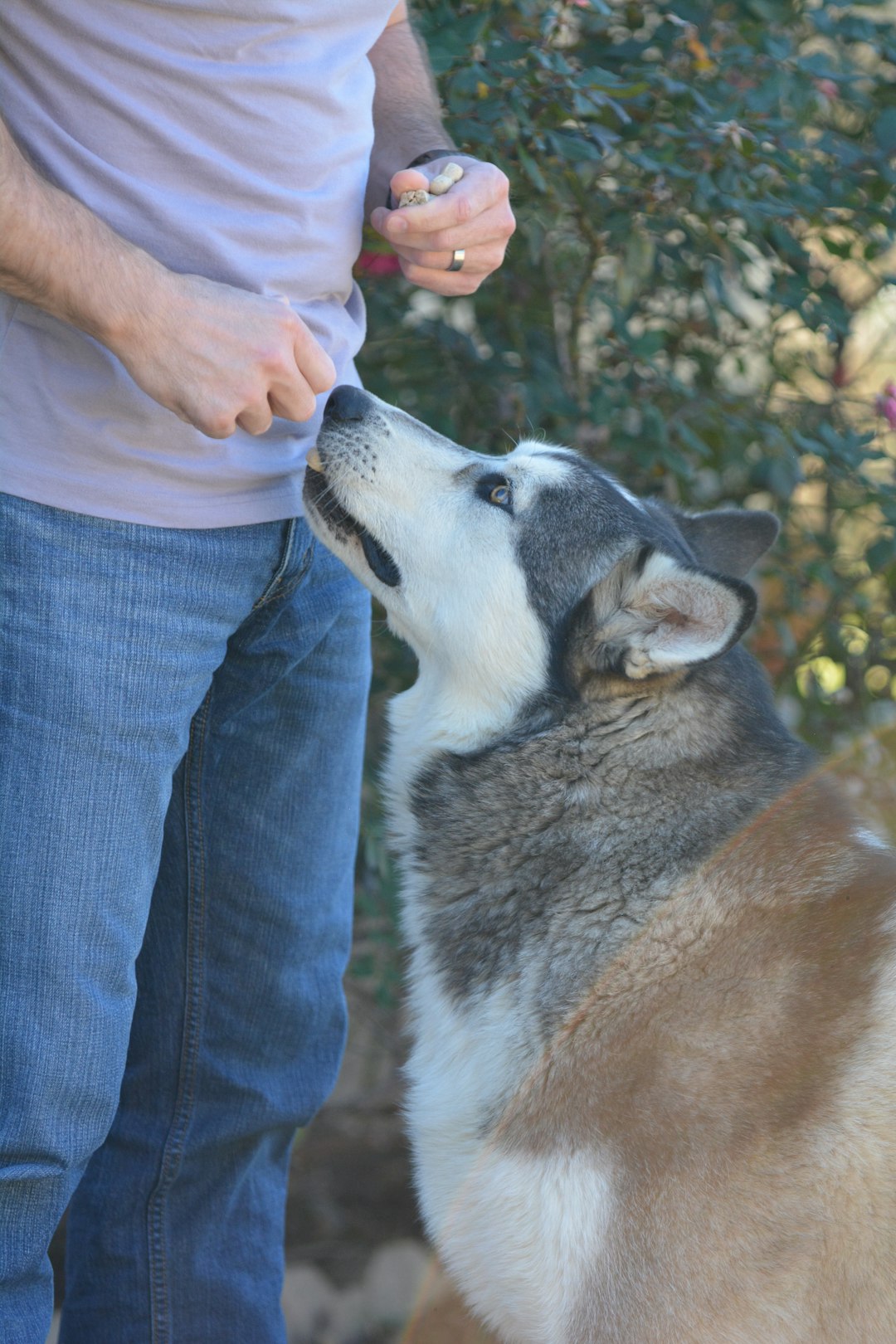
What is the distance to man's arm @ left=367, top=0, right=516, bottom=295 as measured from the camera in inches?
85.4

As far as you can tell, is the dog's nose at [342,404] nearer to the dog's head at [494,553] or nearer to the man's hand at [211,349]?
the dog's head at [494,553]

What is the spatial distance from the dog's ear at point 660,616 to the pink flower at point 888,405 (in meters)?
1.22

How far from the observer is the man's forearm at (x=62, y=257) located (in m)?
1.63

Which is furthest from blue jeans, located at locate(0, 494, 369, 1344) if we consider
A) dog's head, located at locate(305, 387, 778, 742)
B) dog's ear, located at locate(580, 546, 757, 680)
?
dog's ear, located at locate(580, 546, 757, 680)

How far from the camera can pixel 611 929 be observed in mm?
2207

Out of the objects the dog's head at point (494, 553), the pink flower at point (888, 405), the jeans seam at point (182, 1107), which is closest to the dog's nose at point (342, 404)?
the dog's head at point (494, 553)

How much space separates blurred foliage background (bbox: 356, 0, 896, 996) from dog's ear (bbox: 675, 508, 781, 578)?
1.35 feet

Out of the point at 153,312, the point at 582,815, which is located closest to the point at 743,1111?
the point at 582,815

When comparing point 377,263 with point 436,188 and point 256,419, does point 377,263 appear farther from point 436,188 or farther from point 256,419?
point 256,419

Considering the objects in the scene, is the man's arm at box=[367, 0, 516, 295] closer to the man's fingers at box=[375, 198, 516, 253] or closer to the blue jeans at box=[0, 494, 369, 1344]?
the man's fingers at box=[375, 198, 516, 253]

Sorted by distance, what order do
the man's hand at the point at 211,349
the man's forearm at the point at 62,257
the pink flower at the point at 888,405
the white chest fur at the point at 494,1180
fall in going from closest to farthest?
the man's forearm at the point at 62,257
the man's hand at the point at 211,349
the white chest fur at the point at 494,1180
the pink flower at the point at 888,405

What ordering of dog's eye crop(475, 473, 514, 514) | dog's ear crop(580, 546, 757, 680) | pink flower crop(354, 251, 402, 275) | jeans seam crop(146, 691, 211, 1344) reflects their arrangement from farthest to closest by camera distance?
pink flower crop(354, 251, 402, 275)
dog's eye crop(475, 473, 514, 514)
jeans seam crop(146, 691, 211, 1344)
dog's ear crop(580, 546, 757, 680)

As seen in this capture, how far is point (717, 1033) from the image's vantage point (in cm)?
205

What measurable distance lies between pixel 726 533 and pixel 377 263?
3.41ft
